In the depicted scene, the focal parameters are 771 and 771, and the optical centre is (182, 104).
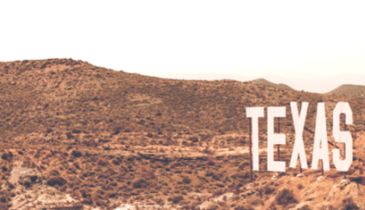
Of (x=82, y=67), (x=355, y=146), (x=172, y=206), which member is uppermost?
(x=82, y=67)

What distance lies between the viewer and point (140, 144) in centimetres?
7631

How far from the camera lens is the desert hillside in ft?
151

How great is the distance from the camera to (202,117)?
88.9 meters

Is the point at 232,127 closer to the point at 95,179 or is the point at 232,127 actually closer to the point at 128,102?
the point at 128,102

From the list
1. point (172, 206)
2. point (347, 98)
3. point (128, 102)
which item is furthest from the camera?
point (347, 98)

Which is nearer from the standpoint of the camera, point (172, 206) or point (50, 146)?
point (172, 206)

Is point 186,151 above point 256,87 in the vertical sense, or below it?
below

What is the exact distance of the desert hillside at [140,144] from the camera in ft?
151

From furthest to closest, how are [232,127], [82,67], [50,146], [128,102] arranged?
[82,67] → [128,102] → [232,127] → [50,146]

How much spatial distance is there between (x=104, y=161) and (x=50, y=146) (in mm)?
6877

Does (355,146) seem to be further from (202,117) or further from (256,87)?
(256,87)

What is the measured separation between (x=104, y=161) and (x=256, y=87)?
3763 cm

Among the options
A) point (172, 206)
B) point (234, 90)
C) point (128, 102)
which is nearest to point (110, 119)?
point (128, 102)

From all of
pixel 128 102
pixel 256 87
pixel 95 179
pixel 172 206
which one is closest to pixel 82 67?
pixel 128 102
